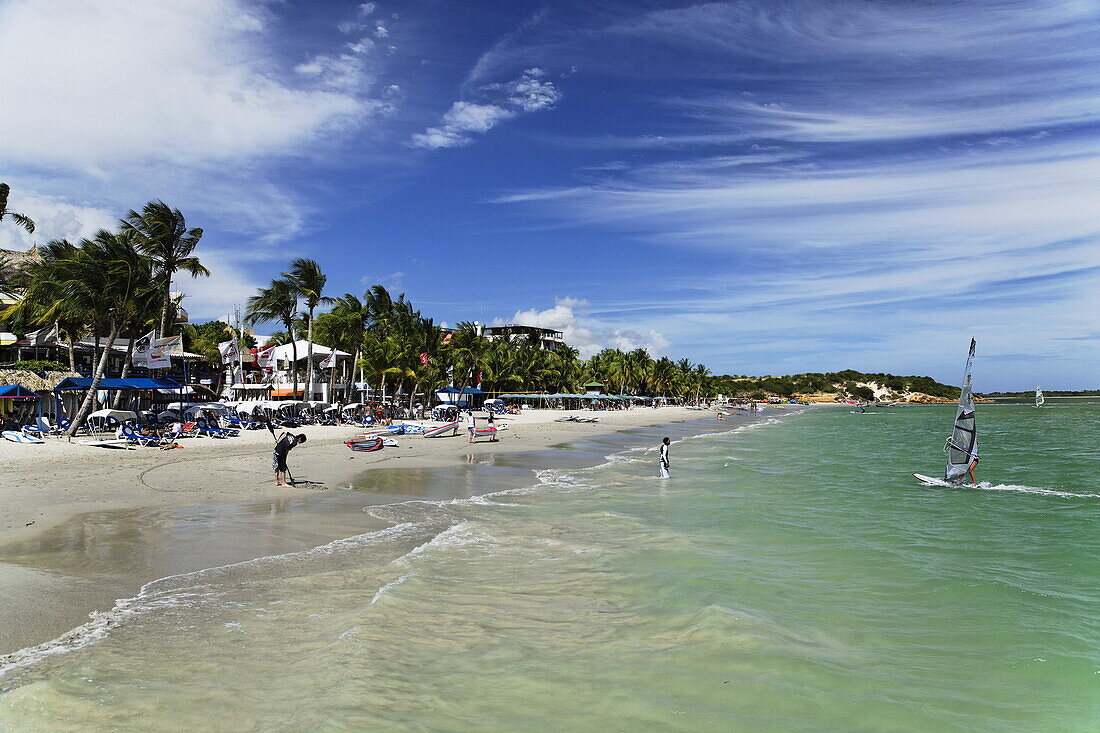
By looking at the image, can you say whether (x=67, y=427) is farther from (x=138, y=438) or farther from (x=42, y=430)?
(x=138, y=438)

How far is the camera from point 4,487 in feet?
46.6

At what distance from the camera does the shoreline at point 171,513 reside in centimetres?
752

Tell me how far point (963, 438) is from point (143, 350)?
34845mm

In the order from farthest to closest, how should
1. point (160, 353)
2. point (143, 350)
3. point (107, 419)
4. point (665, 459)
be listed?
point (143, 350) < point (160, 353) < point (107, 419) < point (665, 459)

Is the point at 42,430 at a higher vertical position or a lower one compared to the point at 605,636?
higher

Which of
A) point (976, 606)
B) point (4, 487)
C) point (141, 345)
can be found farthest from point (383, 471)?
point (141, 345)

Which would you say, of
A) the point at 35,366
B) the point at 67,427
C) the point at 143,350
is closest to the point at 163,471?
the point at 67,427

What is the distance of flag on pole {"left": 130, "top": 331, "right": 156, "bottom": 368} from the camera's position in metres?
30.7

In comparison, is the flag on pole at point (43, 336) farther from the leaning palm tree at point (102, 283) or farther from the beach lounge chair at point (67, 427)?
the beach lounge chair at point (67, 427)

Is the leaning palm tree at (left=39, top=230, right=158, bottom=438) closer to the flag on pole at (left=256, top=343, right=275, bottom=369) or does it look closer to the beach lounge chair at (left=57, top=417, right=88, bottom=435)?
the beach lounge chair at (left=57, top=417, right=88, bottom=435)

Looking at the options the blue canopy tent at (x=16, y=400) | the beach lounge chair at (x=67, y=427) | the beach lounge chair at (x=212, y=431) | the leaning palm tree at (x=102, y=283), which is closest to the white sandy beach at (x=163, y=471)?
the beach lounge chair at (x=212, y=431)

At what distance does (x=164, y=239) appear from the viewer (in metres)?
33.0

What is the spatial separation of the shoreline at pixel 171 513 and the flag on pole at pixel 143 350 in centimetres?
905

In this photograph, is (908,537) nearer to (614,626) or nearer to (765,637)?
(765,637)
